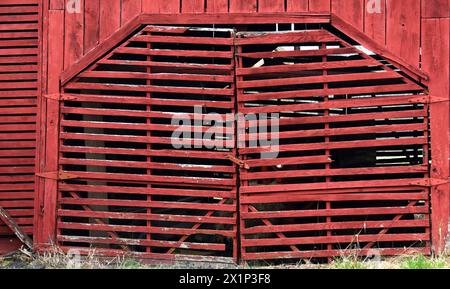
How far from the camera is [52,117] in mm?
6258

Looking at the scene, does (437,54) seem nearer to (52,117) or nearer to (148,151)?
(148,151)

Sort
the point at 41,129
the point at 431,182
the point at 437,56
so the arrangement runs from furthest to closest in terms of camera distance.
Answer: the point at 41,129
the point at 437,56
the point at 431,182

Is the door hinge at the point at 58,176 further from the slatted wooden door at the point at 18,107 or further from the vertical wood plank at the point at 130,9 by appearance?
the vertical wood plank at the point at 130,9

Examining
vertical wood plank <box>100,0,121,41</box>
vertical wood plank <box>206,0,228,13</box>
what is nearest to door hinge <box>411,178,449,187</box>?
vertical wood plank <box>206,0,228,13</box>

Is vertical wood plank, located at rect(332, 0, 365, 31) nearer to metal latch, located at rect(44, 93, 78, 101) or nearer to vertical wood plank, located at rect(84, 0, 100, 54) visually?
vertical wood plank, located at rect(84, 0, 100, 54)

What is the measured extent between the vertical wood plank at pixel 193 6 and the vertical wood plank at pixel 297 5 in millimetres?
1072

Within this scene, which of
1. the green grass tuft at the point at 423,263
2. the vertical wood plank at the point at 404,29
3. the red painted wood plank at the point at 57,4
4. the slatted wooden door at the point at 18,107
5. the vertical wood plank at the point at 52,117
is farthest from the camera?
the slatted wooden door at the point at 18,107

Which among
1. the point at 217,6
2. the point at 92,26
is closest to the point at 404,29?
the point at 217,6

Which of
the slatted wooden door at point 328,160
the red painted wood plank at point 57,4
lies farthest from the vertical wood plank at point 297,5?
the red painted wood plank at point 57,4

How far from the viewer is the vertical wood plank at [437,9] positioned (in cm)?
599

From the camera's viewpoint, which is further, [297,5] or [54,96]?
[54,96]

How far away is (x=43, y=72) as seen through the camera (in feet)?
20.7

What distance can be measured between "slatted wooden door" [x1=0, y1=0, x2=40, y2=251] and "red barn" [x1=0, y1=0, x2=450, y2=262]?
23 millimetres

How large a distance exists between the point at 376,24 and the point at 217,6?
1969 mm
